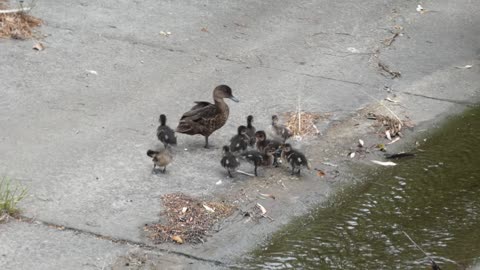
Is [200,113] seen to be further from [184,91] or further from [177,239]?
[177,239]

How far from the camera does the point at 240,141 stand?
26.8 ft

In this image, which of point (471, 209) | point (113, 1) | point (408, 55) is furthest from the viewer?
point (113, 1)

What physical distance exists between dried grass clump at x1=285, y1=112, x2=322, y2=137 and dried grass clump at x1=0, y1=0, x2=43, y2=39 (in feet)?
9.81

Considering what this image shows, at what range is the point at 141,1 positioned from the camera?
11383 mm

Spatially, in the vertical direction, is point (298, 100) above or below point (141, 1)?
below

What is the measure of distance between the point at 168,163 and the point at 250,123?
104cm

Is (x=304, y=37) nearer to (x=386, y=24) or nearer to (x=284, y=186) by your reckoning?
(x=386, y=24)

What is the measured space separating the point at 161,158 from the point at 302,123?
166cm

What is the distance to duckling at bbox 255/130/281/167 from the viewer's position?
8102 millimetres

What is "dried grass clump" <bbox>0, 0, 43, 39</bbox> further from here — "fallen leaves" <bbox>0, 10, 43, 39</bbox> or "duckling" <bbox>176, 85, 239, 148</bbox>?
"duckling" <bbox>176, 85, 239, 148</bbox>

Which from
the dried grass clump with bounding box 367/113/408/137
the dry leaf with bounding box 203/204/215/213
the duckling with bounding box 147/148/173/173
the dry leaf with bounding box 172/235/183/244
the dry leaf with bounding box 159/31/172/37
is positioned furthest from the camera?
the dry leaf with bounding box 159/31/172/37

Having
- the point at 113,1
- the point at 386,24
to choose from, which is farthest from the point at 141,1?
the point at 386,24

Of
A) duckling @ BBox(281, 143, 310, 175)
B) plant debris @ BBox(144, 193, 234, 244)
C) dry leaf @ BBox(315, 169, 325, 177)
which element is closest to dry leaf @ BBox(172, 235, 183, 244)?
plant debris @ BBox(144, 193, 234, 244)

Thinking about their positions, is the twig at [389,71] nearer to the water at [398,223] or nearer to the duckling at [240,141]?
the water at [398,223]
